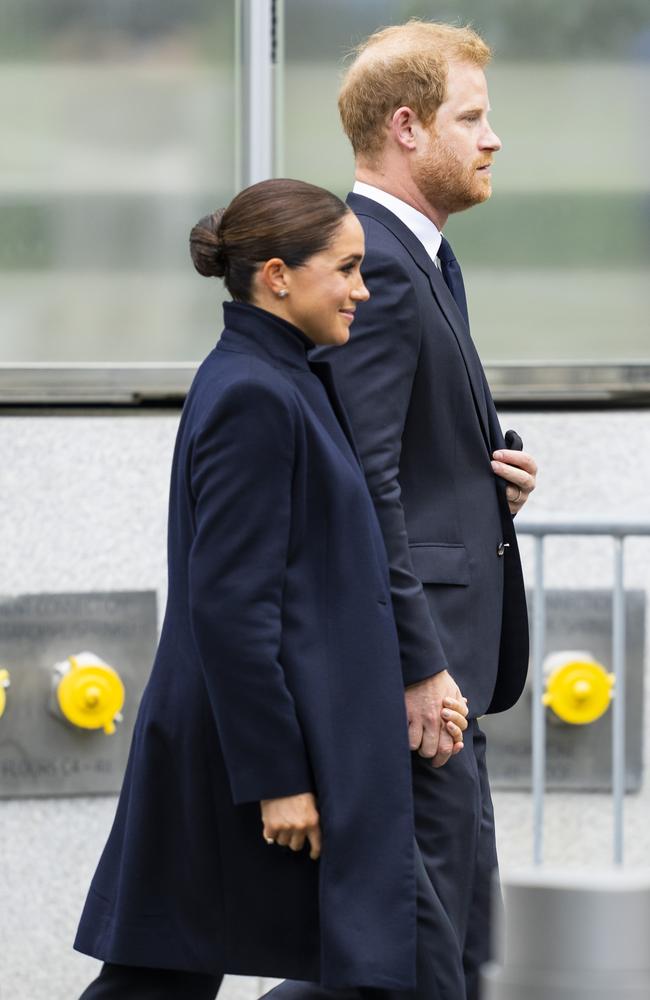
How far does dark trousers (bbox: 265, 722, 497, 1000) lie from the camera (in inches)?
109

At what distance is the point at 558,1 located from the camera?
452cm

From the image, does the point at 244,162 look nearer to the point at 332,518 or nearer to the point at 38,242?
the point at 38,242

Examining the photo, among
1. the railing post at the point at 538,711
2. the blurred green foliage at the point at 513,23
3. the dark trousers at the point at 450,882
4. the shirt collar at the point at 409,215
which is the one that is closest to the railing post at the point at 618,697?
the railing post at the point at 538,711

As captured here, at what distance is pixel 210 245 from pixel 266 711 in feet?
2.35

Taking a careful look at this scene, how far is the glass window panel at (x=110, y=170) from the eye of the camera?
4.39 meters

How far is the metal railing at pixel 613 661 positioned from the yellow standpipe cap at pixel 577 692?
4 cm

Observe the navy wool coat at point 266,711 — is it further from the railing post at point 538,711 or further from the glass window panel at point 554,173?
the glass window panel at point 554,173

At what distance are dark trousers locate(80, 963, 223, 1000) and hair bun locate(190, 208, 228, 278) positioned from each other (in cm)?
108

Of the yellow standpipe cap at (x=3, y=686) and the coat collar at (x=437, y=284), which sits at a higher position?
the coat collar at (x=437, y=284)

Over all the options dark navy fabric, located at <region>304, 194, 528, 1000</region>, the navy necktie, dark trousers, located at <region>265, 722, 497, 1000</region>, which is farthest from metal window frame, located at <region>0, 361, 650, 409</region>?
dark trousers, located at <region>265, 722, 497, 1000</region>

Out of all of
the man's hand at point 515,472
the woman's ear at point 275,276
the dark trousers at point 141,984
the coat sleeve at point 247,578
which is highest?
the woman's ear at point 275,276

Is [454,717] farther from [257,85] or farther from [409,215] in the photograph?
[257,85]

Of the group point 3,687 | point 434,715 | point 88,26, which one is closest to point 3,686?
point 3,687

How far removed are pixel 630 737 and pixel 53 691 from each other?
144 centimetres
